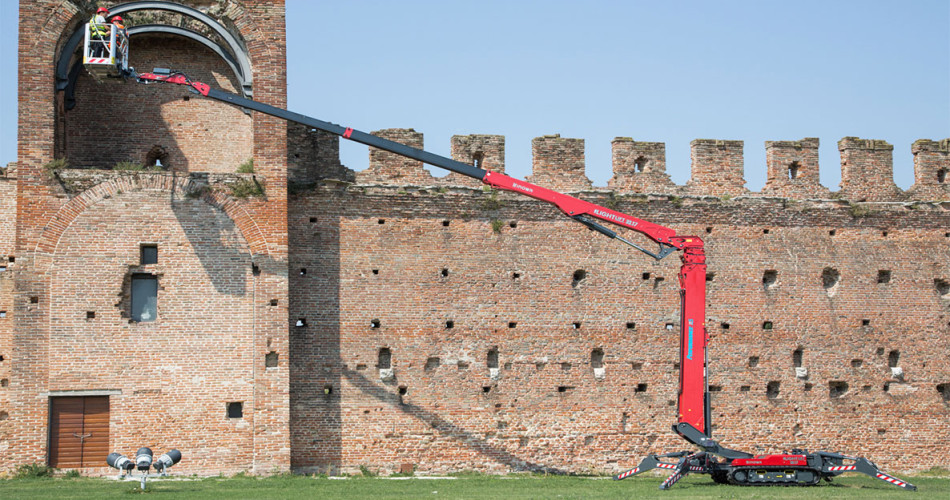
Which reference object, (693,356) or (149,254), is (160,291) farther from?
(693,356)

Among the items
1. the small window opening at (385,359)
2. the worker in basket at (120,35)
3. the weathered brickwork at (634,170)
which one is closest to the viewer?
the worker in basket at (120,35)

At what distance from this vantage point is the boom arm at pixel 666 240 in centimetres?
1759

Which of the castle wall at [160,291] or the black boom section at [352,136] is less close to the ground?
the black boom section at [352,136]

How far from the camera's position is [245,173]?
65.0 feet

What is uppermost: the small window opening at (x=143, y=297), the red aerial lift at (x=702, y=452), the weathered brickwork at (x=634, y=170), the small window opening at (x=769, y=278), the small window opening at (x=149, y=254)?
the weathered brickwork at (x=634, y=170)

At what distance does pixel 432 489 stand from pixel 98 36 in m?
8.92

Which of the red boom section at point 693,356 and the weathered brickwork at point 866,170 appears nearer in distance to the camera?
the red boom section at point 693,356

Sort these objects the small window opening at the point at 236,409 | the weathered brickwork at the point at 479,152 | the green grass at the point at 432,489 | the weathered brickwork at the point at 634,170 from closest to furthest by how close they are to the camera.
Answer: the green grass at the point at 432,489
the small window opening at the point at 236,409
the weathered brickwork at the point at 479,152
the weathered brickwork at the point at 634,170

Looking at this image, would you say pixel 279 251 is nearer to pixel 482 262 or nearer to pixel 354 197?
pixel 354 197

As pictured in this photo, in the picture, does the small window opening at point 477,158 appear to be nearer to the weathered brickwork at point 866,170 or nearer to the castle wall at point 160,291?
the castle wall at point 160,291

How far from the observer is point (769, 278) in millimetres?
22156

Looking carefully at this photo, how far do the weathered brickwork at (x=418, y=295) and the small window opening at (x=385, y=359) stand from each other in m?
0.02

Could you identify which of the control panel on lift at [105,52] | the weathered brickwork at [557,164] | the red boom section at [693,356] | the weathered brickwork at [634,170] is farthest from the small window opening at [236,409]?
the weathered brickwork at [634,170]

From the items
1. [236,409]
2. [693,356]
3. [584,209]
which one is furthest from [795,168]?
[236,409]
